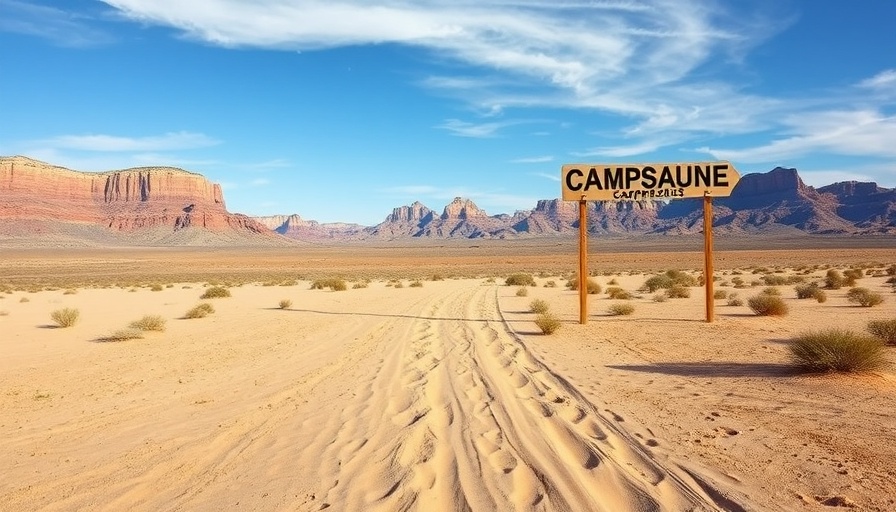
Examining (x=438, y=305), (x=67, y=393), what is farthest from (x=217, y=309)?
(x=67, y=393)

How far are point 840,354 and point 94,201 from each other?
21953 centimetres

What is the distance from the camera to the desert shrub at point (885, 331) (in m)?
10.5

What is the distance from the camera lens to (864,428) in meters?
5.50

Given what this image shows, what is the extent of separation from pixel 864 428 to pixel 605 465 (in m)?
2.87

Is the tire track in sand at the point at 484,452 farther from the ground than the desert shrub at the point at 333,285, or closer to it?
farther from the ground

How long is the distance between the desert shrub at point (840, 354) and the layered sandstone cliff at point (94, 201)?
18234 cm

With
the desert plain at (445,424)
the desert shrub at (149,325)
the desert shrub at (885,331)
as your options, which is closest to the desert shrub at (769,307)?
the desert plain at (445,424)

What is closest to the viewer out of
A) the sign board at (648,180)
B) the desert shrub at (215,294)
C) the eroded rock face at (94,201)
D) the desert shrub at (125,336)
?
the desert shrub at (125,336)

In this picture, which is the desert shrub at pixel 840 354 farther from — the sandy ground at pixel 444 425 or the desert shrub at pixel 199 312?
the desert shrub at pixel 199 312

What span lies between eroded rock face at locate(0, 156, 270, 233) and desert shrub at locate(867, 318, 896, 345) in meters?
183

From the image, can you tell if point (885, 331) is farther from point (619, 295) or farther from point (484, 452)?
point (619, 295)

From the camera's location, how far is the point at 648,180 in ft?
47.8

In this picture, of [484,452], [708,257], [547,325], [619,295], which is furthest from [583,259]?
[484,452]

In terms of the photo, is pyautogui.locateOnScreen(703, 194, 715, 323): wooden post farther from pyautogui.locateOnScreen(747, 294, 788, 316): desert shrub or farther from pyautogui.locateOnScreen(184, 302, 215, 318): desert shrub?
pyautogui.locateOnScreen(184, 302, 215, 318): desert shrub
